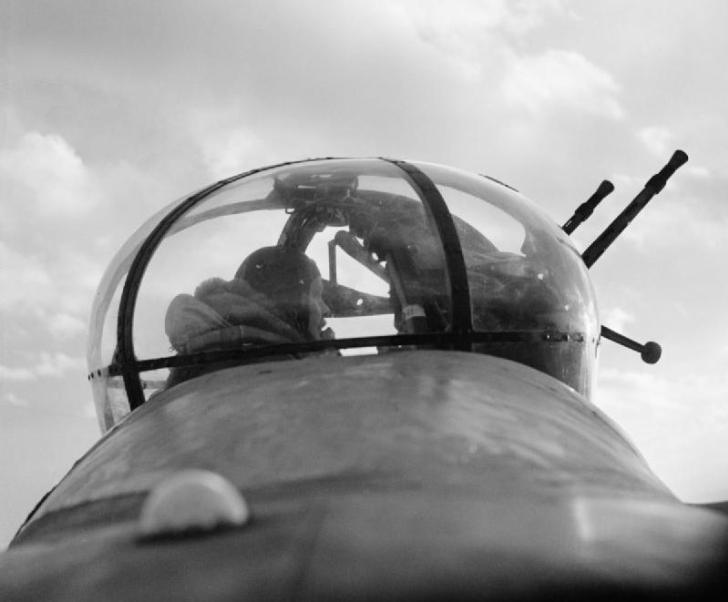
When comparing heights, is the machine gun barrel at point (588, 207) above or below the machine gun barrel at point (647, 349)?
above

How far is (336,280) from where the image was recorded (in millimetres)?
3086

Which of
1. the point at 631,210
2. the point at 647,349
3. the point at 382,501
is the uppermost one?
the point at 631,210

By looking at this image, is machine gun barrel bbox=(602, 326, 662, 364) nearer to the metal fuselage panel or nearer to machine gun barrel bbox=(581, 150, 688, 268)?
machine gun barrel bbox=(581, 150, 688, 268)

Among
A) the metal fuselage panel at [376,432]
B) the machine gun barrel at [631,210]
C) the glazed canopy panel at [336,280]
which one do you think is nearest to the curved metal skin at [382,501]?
the metal fuselage panel at [376,432]

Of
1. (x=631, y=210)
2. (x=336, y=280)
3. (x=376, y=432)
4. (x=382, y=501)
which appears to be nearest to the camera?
(x=382, y=501)

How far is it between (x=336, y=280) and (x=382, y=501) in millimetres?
1655

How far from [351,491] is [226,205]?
85.4 inches

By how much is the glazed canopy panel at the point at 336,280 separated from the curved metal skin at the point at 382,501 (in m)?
0.40

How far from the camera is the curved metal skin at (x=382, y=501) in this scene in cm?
126

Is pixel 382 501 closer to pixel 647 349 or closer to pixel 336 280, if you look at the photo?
pixel 336 280

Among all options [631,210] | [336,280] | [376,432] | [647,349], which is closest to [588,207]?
[631,210]

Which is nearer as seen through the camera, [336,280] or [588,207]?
[336,280]

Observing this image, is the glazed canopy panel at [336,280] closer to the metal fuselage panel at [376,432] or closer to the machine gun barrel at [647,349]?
the metal fuselage panel at [376,432]

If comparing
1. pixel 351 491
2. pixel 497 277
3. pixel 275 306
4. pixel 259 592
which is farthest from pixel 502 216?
pixel 259 592
